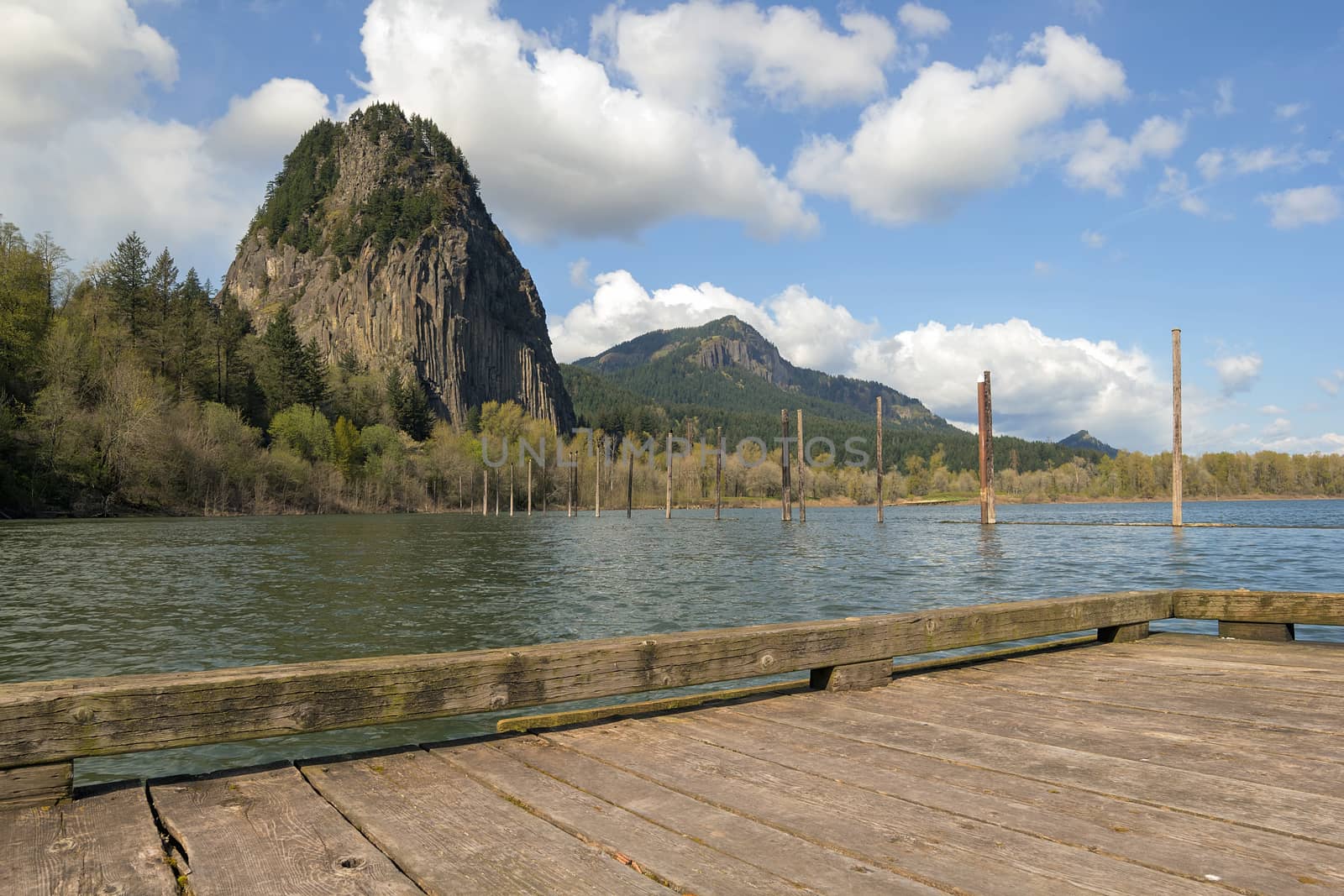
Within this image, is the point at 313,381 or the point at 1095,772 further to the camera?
the point at 313,381

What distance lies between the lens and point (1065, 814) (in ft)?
11.1

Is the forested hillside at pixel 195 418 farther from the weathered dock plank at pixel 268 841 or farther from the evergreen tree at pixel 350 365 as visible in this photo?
the weathered dock plank at pixel 268 841

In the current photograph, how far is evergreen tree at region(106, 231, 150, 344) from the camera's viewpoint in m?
92.2

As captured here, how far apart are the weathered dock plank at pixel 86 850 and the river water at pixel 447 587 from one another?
4.89 metres

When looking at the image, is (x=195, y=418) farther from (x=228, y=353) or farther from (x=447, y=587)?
(x=447, y=587)

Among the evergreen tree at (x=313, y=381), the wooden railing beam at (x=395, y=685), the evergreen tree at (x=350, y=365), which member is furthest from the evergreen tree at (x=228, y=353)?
the wooden railing beam at (x=395, y=685)

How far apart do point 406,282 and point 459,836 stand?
167 metres

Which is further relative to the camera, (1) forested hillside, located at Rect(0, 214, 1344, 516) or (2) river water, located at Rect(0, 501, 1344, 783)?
(1) forested hillside, located at Rect(0, 214, 1344, 516)

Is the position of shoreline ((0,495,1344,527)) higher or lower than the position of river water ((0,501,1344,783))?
lower

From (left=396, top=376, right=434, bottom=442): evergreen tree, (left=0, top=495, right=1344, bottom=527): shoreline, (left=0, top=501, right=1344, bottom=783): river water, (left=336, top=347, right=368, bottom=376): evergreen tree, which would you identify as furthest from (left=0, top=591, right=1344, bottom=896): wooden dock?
(left=336, top=347, right=368, bottom=376): evergreen tree

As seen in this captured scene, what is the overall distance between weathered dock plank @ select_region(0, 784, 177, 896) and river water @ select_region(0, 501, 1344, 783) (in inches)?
192

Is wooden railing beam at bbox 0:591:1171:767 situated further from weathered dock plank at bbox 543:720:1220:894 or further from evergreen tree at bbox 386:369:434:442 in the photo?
evergreen tree at bbox 386:369:434:442

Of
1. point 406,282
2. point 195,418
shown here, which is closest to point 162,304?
point 195,418

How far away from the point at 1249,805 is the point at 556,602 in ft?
57.4
